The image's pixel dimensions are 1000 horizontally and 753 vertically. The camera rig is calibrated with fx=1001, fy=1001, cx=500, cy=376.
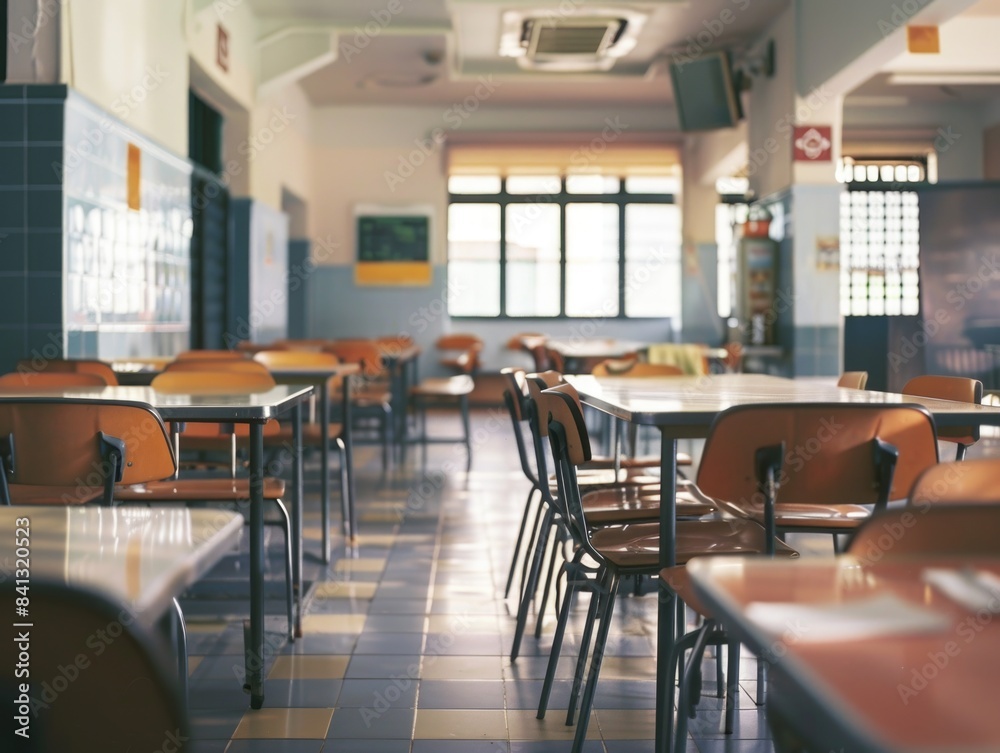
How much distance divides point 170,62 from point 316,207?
226 inches

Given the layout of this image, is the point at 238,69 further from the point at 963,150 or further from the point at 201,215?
the point at 963,150

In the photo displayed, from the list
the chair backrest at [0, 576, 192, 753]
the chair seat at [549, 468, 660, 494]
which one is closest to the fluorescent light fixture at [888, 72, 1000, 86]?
the chair seat at [549, 468, 660, 494]

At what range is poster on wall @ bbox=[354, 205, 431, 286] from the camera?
39.2 feet

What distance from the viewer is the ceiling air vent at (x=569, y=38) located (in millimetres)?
8000

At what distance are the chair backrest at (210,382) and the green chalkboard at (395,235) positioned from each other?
28.7 ft

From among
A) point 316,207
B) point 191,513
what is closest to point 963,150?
point 316,207

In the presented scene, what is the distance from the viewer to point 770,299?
27.0ft

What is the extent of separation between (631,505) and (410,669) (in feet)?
2.49

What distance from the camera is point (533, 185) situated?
12.3 m

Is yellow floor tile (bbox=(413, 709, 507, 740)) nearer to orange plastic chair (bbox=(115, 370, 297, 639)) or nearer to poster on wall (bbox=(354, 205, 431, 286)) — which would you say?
orange plastic chair (bbox=(115, 370, 297, 639))

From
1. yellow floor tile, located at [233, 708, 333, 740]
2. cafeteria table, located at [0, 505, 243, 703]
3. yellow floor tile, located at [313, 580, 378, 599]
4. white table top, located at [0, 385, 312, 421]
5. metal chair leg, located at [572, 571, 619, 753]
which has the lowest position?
yellow floor tile, located at [313, 580, 378, 599]

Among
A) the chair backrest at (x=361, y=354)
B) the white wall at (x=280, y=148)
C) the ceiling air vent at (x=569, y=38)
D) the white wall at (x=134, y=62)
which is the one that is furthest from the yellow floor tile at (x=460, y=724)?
the white wall at (x=280, y=148)

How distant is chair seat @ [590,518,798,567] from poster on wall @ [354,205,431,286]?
9754mm

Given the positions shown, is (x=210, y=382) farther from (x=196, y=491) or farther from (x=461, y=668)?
(x=461, y=668)
